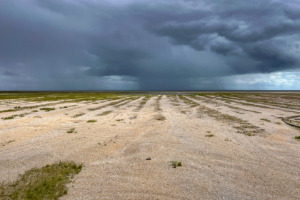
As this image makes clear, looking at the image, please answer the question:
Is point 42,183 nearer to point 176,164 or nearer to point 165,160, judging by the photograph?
point 165,160

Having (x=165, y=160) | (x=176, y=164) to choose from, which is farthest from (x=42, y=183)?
(x=176, y=164)

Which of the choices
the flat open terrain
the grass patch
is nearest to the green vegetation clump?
the flat open terrain

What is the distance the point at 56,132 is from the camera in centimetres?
1520

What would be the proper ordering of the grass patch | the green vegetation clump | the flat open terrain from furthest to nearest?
the grass patch
the flat open terrain
the green vegetation clump

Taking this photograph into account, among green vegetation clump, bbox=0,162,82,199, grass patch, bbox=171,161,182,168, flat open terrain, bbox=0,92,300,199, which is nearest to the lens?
green vegetation clump, bbox=0,162,82,199

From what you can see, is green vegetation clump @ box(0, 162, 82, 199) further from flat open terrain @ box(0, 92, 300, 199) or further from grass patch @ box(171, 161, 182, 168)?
grass patch @ box(171, 161, 182, 168)

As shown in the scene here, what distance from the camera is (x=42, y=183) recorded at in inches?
281

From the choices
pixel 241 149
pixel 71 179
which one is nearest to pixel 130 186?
pixel 71 179

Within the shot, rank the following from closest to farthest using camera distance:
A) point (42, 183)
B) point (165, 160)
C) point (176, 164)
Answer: point (42, 183), point (176, 164), point (165, 160)

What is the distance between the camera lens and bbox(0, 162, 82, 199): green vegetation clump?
6.42 meters

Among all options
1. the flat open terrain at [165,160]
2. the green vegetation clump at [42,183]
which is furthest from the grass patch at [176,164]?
the green vegetation clump at [42,183]

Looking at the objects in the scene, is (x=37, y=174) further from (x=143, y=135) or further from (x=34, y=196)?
(x=143, y=135)

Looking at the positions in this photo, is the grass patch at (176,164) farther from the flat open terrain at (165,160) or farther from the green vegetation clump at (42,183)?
the green vegetation clump at (42,183)

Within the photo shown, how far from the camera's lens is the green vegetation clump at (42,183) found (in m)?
6.42
